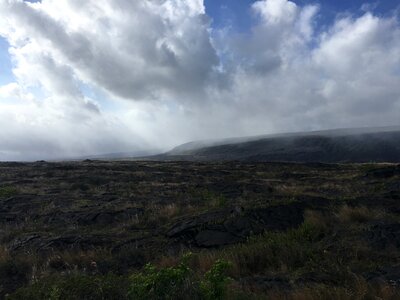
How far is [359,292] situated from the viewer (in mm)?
7008

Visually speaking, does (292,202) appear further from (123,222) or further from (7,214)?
(7,214)

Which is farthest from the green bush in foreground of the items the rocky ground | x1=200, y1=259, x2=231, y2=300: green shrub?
the rocky ground

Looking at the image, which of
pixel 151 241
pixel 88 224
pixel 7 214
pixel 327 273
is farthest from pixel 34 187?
pixel 327 273

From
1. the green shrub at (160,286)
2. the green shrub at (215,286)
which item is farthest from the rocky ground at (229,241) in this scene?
the green shrub at (160,286)

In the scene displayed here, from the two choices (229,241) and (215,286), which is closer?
(215,286)

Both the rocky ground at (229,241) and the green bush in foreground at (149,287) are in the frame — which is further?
the rocky ground at (229,241)

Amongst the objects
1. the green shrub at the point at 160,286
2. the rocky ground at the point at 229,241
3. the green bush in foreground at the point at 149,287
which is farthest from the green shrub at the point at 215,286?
the rocky ground at the point at 229,241

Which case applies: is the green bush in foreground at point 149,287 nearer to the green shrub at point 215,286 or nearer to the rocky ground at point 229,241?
the green shrub at point 215,286

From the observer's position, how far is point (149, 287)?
6340 mm

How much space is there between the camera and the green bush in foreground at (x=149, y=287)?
6305mm

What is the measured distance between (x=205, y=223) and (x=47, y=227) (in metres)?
6.86

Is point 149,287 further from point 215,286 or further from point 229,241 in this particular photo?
point 229,241

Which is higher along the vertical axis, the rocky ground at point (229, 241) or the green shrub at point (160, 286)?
the green shrub at point (160, 286)

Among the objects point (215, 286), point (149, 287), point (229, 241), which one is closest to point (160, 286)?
point (149, 287)
